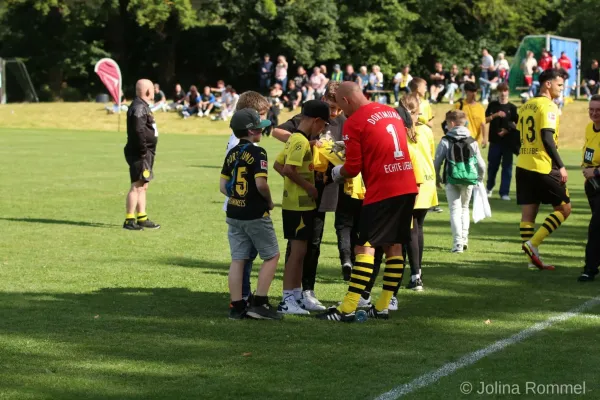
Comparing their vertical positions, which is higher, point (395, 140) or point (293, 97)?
point (395, 140)

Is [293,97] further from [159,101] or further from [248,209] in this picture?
[248,209]

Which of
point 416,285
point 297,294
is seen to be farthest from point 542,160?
point 297,294

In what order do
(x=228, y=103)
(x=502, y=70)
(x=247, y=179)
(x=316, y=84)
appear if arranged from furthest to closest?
(x=228, y=103)
(x=316, y=84)
(x=502, y=70)
(x=247, y=179)

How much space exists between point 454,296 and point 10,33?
58.1 meters

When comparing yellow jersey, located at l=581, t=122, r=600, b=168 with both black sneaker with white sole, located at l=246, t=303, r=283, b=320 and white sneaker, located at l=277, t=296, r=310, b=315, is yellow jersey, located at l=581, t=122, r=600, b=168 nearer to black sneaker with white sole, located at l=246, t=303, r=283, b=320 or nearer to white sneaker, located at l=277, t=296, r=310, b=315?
white sneaker, located at l=277, t=296, r=310, b=315

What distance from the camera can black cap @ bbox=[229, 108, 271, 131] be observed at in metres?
8.46

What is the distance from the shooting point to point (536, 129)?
11.5m

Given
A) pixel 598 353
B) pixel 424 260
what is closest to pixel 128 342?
pixel 598 353

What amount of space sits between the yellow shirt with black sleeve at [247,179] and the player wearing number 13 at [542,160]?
13.7 feet

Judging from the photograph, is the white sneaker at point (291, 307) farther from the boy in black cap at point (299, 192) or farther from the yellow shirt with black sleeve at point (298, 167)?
the yellow shirt with black sleeve at point (298, 167)

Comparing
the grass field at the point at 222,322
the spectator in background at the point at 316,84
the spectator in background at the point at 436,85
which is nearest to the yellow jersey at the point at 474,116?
the grass field at the point at 222,322

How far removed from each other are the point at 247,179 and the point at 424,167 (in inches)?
99.0

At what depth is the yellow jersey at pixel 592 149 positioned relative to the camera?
11023 millimetres

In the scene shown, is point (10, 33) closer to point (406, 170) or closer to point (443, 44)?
point (443, 44)
